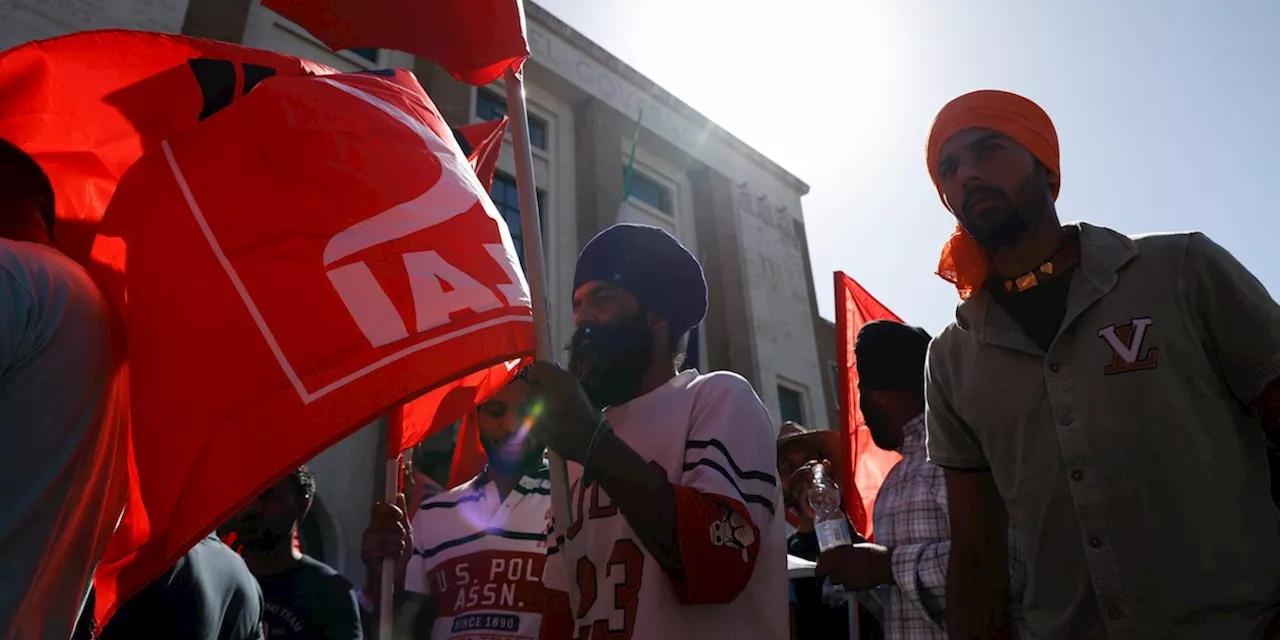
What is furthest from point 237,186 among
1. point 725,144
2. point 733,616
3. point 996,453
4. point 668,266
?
point 725,144

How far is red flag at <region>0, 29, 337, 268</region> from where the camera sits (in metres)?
2.29

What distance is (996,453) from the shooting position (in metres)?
1.83

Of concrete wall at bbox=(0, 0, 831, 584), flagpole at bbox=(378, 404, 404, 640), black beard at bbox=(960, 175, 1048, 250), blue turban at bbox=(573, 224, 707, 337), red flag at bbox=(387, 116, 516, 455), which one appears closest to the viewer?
black beard at bbox=(960, 175, 1048, 250)

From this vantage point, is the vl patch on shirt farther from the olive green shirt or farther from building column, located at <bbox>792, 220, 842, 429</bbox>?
building column, located at <bbox>792, 220, 842, 429</bbox>

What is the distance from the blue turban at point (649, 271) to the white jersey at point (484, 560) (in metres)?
1.03

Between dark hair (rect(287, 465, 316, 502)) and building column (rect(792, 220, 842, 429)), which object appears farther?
building column (rect(792, 220, 842, 429))

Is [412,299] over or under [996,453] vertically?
over

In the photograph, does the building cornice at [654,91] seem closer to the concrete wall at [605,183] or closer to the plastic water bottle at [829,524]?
the concrete wall at [605,183]

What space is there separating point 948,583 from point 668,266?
111cm

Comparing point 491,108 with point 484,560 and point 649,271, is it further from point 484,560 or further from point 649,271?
point 649,271

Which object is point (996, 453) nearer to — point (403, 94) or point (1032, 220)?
point (1032, 220)

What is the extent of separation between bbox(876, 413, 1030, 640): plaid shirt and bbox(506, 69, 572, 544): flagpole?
1.19m

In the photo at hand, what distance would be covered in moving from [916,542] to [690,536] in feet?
4.33

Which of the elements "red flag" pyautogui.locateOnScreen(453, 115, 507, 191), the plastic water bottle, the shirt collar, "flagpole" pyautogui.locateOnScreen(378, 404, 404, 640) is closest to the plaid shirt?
the shirt collar
